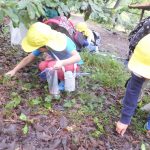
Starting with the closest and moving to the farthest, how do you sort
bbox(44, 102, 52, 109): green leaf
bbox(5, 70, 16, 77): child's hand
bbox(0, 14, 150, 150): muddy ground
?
bbox(0, 14, 150, 150): muddy ground → bbox(44, 102, 52, 109): green leaf → bbox(5, 70, 16, 77): child's hand

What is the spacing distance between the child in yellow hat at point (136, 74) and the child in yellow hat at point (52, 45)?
698 millimetres

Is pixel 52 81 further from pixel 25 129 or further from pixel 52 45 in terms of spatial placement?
pixel 25 129

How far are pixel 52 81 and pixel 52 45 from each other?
348mm

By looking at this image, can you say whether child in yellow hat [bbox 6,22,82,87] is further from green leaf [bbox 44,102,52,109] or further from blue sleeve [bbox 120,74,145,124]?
blue sleeve [bbox 120,74,145,124]

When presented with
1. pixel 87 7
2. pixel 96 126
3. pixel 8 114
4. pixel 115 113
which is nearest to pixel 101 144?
pixel 96 126

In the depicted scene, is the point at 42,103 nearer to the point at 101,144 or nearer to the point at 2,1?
the point at 101,144

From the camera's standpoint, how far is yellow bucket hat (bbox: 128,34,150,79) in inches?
98.9

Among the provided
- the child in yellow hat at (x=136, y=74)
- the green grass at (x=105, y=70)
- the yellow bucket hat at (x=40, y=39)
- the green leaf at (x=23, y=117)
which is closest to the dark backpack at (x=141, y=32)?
the child in yellow hat at (x=136, y=74)

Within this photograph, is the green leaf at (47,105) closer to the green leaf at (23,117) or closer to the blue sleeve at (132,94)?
the green leaf at (23,117)

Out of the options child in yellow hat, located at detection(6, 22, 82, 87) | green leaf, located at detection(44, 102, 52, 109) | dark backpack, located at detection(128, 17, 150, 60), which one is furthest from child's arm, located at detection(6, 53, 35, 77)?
Answer: dark backpack, located at detection(128, 17, 150, 60)

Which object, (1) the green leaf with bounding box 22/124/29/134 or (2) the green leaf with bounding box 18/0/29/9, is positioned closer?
(1) the green leaf with bounding box 22/124/29/134

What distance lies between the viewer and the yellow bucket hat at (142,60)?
2.51 meters

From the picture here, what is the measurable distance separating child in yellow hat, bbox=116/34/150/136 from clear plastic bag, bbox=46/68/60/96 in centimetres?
70

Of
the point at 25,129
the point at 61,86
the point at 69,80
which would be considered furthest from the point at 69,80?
the point at 25,129
